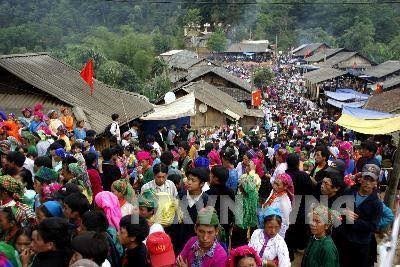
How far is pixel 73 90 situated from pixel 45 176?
10.6m

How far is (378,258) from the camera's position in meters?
5.43

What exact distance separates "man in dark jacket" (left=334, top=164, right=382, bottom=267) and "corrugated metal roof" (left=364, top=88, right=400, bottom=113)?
1533 centimetres

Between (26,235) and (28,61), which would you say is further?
(28,61)

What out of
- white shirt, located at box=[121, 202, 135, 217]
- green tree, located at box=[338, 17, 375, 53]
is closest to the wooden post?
white shirt, located at box=[121, 202, 135, 217]

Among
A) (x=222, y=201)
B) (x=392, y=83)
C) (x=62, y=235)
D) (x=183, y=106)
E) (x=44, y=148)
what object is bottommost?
(x=392, y=83)

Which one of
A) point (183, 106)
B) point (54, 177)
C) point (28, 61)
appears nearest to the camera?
point (54, 177)

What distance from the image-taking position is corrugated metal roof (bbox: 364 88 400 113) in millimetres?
19750

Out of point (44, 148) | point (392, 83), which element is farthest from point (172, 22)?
point (44, 148)

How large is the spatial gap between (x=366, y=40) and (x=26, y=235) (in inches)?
2838

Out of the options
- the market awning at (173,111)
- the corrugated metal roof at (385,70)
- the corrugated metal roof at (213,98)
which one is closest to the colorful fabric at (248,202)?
the market awning at (173,111)

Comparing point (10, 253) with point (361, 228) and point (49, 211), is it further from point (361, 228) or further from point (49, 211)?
point (361, 228)

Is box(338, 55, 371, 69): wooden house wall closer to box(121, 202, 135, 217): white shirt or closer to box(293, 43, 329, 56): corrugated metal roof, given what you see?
box(293, 43, 329, 56): corrugated metal roof

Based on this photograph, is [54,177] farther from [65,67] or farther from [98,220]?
[65,67]

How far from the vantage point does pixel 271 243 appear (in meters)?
4.22
